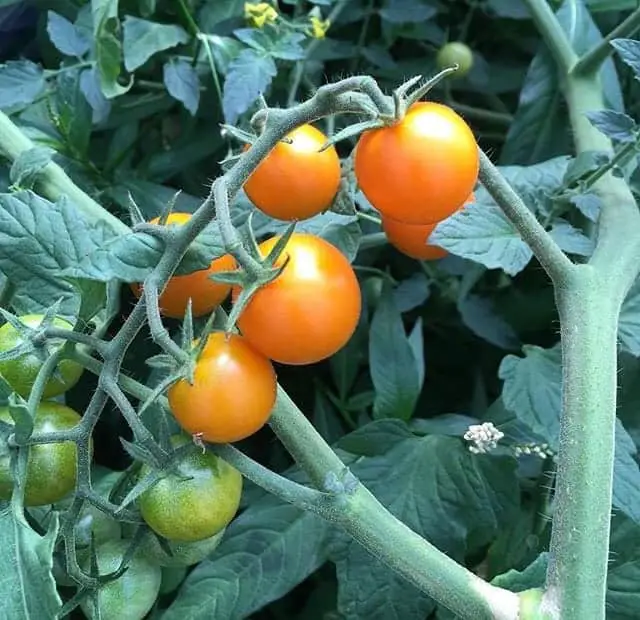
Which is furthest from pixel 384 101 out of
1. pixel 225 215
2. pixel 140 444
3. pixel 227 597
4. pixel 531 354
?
pixel 227 597

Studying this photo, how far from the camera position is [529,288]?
3.05ft

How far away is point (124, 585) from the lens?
1.89 ft

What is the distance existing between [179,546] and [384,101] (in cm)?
33

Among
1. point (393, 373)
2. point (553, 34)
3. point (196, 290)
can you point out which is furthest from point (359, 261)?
point (196, 290)

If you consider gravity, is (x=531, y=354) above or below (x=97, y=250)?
below

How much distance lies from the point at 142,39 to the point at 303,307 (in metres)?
0.46

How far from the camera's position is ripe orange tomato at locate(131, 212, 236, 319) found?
0.53 metres

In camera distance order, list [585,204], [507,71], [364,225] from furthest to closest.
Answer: [507,71] < [364,225] < [585,204]

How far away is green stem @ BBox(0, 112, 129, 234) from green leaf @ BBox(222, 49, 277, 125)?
157 mm

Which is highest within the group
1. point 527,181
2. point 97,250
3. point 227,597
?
point 97,250

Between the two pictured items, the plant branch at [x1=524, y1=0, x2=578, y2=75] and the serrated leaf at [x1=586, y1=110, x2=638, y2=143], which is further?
the plant branch at [x1=524, y1=0, x2=578, y2=75]

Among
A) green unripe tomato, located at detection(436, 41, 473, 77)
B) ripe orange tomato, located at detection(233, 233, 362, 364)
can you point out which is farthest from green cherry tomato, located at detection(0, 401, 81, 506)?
green unripe tomato, located at detection(436, 41, 473, 77)

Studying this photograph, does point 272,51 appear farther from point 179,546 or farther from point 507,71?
point 179,546

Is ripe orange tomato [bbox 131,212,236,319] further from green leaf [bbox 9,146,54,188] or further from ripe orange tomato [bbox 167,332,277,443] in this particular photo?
green leaf [bbox 9,146,54,188]
